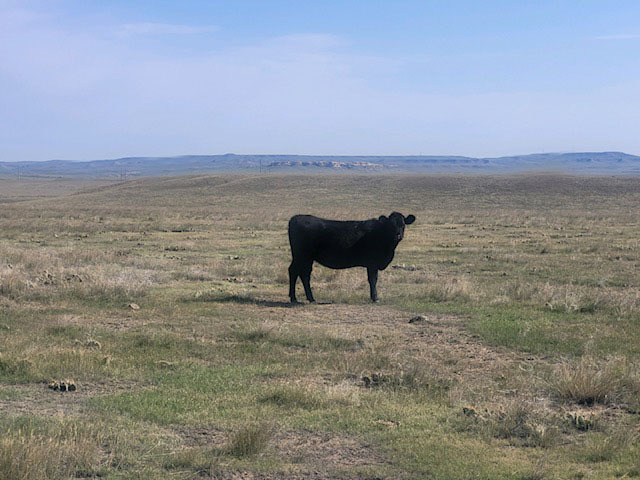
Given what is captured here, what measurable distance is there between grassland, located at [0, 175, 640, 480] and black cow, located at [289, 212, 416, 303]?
0.91 m

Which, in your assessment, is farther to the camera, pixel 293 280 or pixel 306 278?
pixel 306 278

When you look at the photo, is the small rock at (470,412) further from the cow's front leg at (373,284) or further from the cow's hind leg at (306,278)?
the cow's hind leg at (306,278)

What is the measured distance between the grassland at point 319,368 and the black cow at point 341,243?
3.00 feet

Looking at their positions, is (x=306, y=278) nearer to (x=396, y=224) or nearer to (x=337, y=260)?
(x=337, y=260)

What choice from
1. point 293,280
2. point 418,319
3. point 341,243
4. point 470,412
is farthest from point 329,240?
point 470,412

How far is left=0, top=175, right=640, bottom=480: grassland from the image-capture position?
7.35m

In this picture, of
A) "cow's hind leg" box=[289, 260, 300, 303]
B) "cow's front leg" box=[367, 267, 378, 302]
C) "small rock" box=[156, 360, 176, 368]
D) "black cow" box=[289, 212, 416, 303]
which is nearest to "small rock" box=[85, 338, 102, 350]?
"small rock" box=[156, 360, 176, 368]

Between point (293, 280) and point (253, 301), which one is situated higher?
point (293, 280)

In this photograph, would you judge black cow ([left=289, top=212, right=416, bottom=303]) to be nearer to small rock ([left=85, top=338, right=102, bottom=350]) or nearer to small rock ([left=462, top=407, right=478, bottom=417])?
small rock ([left=85, top=338, right=102, bottom=350])

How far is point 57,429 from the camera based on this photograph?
7.72 metres

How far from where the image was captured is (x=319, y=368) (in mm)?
11039

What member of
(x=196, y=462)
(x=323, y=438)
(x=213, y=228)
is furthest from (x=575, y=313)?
(x=213, y=228)


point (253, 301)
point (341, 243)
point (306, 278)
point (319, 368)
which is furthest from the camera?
point (341, 243)

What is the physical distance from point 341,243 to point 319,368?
7.11 meters
